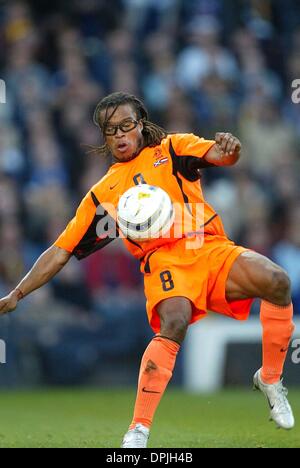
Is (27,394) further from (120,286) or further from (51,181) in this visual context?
(51,181)

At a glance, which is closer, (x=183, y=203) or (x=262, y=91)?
(x=183, y=203)

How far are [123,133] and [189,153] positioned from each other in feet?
1.44

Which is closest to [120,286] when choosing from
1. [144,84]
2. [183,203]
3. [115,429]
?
[144,84]

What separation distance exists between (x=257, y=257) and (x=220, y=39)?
898 cm

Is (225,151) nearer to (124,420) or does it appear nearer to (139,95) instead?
(124,420)

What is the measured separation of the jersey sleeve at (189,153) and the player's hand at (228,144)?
0.14 meters

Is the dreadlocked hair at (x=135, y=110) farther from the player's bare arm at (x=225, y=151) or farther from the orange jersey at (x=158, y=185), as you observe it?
the player's bare arm at (x=225, y=151)

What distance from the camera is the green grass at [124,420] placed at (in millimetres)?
→ 7047

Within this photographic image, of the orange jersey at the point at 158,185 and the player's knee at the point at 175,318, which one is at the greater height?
the orange jersey at the point at 158,185

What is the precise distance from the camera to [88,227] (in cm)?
700

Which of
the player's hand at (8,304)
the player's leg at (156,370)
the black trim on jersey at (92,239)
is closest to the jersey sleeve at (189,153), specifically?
the black trim on jersey at (92,239)

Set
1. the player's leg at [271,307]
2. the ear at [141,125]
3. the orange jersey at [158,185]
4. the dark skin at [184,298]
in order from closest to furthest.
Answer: the dark skin at [184,298] → the player's leg at [271,307] → the orange jersey at [158,185] → the ear at [141,125]

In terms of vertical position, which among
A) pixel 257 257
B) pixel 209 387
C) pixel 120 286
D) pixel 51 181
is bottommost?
pixel 209 387
